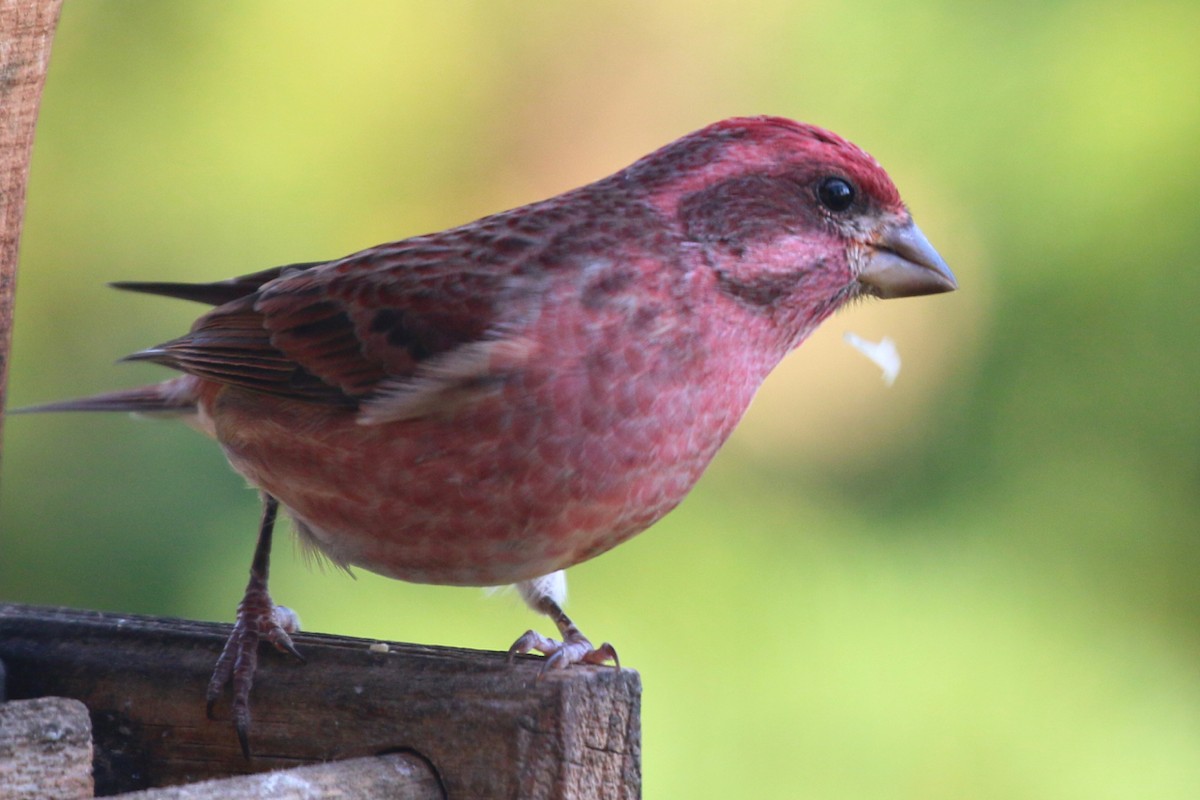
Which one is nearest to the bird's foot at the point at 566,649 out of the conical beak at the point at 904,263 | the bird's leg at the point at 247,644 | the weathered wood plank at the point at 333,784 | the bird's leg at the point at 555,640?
the bird's leg at the point at 555,640

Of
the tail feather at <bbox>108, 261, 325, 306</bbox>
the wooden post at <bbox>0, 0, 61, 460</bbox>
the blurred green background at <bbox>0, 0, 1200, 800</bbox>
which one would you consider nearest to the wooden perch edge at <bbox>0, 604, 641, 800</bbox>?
the wooden post at <bbox>0, 0, 61, 460</bbox>

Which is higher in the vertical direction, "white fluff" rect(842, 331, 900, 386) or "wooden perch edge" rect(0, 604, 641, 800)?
"white fluff" rect(842, 331, 900, 386)

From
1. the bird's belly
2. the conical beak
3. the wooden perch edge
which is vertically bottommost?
the wooden perch edge

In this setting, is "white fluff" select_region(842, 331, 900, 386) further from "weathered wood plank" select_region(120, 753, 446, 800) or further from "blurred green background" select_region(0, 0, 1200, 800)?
"blurred green background" select_region(0, 0, 1200, 800)

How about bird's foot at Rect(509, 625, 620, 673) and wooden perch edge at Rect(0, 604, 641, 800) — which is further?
bird's foot at Rect(509, 625, 620, 673)

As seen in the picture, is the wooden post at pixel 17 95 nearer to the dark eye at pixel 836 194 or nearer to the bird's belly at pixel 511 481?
the bird's belly at pixel 511 481

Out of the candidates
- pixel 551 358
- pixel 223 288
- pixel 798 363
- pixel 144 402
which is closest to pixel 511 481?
pixel 551 358
